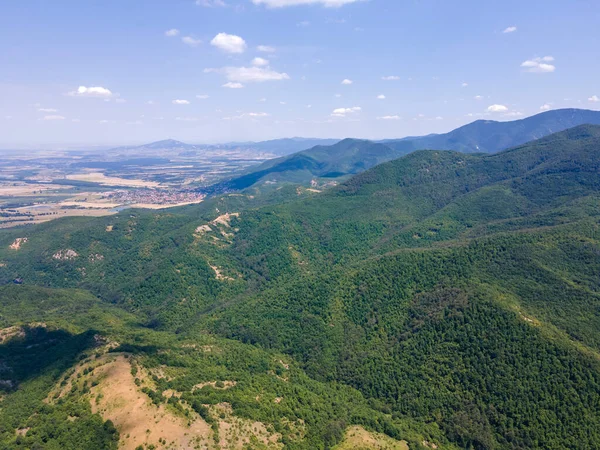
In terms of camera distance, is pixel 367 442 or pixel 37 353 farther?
pixel 37 353

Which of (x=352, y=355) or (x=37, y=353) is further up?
(x=37, y=353)

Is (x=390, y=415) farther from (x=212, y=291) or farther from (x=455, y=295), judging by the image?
(x=212, y=291)

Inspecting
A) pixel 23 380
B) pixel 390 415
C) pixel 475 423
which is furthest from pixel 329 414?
pixel 23 380

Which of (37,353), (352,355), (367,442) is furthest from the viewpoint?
(352,355)

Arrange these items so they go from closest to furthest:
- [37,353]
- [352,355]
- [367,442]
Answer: [367,442]
[37,353]
[352,355]

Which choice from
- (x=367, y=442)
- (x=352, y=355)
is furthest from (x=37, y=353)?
(x=352, y=355)

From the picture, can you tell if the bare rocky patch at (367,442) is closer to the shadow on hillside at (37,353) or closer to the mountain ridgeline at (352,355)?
the mountain ridgeline at (352,355)

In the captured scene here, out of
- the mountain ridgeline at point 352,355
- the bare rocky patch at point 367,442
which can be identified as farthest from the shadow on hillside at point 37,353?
the bare rocky patch at point 367,442

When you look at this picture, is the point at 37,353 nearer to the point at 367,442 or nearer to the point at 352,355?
the point at 367,442

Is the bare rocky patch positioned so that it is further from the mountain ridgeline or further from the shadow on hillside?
the shadow on hillside

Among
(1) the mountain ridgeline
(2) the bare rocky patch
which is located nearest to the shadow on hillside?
(1) the mountain ridgeline

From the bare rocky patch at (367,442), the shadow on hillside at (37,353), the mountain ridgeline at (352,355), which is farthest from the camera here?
the shadow on hillside at (37,353)
